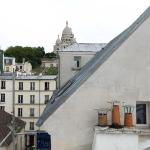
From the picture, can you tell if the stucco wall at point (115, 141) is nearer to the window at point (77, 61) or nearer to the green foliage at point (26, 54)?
the window at point (77, 61)

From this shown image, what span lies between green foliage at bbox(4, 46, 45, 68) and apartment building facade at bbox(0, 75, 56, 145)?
90.9 meters

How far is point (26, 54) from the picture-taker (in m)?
176

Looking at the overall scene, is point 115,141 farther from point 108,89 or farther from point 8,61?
point 8,61

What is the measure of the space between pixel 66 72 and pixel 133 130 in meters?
14.3

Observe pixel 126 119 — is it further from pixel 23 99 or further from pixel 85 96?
pixel 23 99

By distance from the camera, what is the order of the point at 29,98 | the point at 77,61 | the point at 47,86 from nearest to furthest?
the point at 77,61
the point at 47,86
the point at 29,98

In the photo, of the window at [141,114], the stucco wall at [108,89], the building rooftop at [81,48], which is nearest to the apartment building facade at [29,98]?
the building rooftop at [81,48]

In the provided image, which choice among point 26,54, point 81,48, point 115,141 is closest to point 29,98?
point 81,48

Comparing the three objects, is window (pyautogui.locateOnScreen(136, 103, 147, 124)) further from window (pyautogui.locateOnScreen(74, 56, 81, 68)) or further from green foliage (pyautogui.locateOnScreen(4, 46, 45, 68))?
green foliage (pyautogui.locateOnScreen(4, 46, 45, 68))

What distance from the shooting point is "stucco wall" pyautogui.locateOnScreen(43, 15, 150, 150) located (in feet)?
35.1

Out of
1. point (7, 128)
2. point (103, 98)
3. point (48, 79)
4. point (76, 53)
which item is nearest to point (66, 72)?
point (76, 53)

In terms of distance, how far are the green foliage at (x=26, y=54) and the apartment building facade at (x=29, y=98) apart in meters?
90.9

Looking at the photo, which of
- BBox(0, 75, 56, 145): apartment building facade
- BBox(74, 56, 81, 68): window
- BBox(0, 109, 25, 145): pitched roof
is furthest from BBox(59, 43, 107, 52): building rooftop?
BBox(0, 75, 56, 145): apartment building facade

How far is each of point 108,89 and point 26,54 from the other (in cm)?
16673
